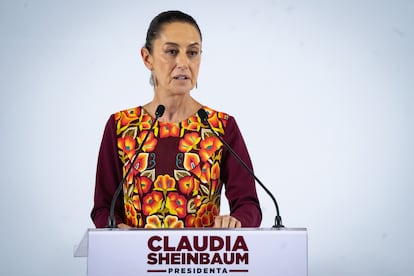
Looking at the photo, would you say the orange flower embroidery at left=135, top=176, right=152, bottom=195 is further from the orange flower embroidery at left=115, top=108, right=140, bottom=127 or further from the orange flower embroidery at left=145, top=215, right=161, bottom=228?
the orange flower embroidery at left=115, top=108, right=140, bottom=127

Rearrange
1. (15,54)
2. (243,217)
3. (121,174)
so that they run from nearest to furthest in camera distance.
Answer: (243,217)
(121,174)
(15,54)

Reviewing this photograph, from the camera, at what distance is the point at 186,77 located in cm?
201

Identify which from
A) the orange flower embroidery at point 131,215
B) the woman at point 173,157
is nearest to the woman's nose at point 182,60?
the woman at point 173,157

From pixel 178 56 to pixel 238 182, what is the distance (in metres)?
0.44

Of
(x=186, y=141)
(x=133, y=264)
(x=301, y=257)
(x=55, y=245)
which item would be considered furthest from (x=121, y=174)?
(x=55, y=245)

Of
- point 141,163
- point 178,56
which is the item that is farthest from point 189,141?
point 178,56

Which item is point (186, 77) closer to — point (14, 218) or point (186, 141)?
point (186, 141)

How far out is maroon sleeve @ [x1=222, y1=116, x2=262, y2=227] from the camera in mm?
1995

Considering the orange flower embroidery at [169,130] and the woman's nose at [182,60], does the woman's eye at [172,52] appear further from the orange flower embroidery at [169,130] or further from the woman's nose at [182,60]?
the orange flower embroidery at [169,130]

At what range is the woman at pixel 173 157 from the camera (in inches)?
77.4

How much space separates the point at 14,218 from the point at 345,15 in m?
1.91

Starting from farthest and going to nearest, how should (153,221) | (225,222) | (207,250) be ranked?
(153,221)
(225,222)
(207,250)

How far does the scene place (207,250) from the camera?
1395 mm

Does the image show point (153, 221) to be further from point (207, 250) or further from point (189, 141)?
point (207, 250)
